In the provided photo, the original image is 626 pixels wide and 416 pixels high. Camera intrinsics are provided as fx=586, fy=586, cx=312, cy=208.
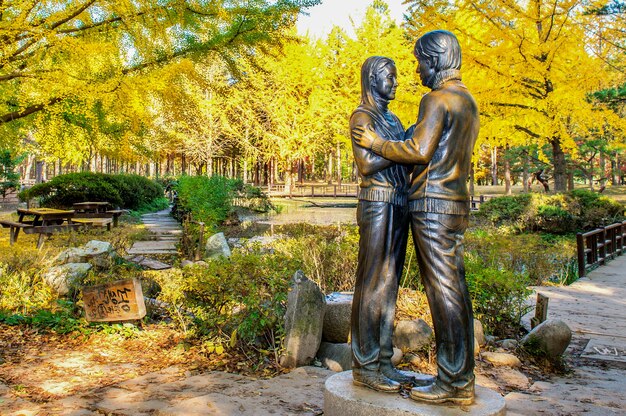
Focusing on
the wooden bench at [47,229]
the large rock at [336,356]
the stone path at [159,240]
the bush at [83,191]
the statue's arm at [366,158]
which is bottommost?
the large rock at [336,356]

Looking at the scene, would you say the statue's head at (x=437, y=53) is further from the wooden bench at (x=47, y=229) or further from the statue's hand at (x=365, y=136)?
the wooden bench at (x=47, y=229)

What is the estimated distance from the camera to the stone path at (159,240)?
13.1 m

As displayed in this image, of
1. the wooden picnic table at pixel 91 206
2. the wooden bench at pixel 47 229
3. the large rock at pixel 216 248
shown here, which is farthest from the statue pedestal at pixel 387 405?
the wooden picnic table at pixel 91 206

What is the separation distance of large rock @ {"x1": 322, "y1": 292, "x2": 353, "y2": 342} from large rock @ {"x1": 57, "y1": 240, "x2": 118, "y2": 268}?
4.54m

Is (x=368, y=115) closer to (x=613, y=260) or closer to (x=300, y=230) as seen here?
(x=300, y=230)

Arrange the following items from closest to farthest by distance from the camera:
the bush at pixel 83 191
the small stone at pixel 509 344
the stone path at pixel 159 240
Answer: the small stone at pixel 509 344 → the stone path at pixel 159 240 → the bush at pixel 83 191

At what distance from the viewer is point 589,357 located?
252 inches

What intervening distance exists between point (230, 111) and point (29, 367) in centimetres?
3685

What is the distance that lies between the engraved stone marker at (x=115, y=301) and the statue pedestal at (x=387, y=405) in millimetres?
3632

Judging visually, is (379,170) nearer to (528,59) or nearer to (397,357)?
(397,357)

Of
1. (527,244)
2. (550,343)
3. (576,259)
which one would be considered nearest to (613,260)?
(576,259)

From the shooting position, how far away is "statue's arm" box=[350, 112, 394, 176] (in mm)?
3639

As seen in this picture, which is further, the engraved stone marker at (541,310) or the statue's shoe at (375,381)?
the engraved stone marker at (541,310)

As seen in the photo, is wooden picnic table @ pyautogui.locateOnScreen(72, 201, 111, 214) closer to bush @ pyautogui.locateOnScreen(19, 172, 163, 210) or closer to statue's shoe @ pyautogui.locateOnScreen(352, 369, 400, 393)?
bush @ pyautogui.locateOnScreen(19, 172, 163, 210)
